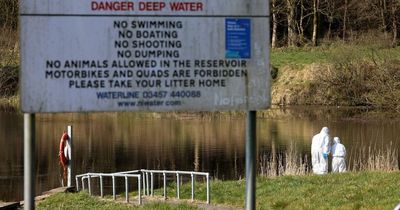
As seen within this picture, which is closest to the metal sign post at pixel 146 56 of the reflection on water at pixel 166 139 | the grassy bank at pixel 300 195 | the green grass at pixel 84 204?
the grassy bank at pixel 300 195

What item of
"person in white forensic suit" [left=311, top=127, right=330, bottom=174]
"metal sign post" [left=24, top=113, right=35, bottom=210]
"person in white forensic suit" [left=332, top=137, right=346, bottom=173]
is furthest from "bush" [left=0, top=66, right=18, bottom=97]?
"metal sign post" [left=24, top=113, right=35, bottom=210]

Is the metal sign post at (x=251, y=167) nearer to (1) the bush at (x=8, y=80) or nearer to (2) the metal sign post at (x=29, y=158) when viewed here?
(2) the metal sign post at (x=29, y=158)

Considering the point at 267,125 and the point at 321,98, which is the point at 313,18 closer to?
the point at 321,98

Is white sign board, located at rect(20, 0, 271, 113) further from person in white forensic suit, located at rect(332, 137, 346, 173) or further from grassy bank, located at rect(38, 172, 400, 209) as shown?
person in white forensic suit, located at rect(332, 137, 346, 173)

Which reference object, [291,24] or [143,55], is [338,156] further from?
[291,24]

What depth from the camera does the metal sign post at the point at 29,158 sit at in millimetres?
6289

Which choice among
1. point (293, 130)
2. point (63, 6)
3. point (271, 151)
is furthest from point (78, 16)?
point (293, 130)

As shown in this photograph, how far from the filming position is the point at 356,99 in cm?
5319

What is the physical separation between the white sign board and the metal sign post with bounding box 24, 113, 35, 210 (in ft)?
0.38

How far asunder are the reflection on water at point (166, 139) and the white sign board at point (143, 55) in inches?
585

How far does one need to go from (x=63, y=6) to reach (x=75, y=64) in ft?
1.59

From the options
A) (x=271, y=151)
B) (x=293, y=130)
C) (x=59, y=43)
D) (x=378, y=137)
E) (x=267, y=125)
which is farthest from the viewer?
(x=267, y=125)

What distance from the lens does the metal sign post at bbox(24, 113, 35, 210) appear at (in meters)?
6.29

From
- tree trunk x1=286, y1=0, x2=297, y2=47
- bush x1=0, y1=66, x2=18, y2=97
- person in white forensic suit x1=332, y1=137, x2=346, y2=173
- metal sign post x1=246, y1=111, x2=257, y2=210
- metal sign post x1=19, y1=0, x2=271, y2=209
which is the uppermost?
tree trunk x1=286, y1=0, x2=297, y2=47
